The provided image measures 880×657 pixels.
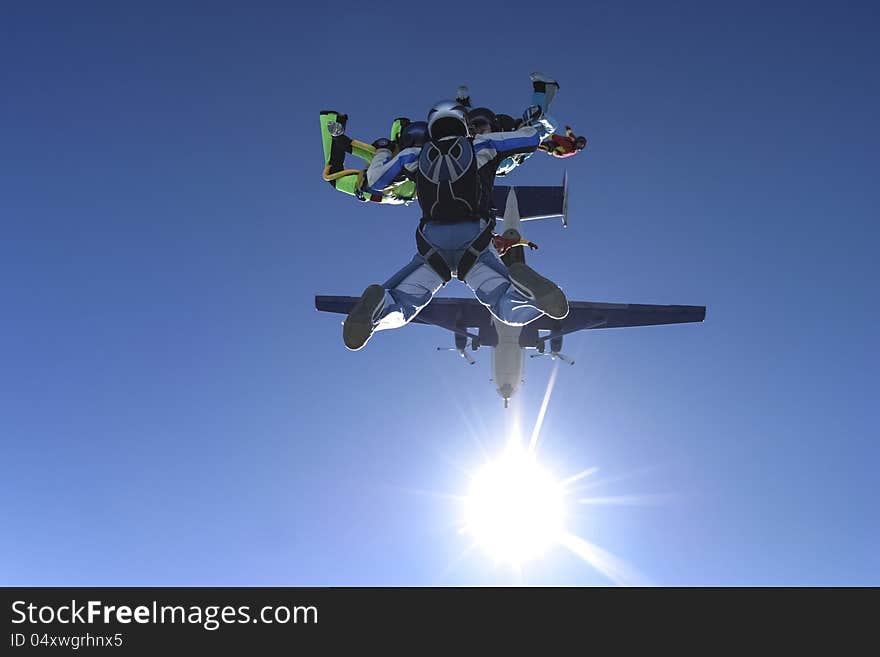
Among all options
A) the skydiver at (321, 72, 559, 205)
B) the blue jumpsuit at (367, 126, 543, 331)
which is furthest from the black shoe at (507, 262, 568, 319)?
the skydiver at (321, 72, 559, 205)

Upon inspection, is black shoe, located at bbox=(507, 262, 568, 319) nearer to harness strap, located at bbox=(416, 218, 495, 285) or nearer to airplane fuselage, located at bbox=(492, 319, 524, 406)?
harness strap, located at bbox=(416, 218, 495, 285)

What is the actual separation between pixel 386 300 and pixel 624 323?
83.2 ft

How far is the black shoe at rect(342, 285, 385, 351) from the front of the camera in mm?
6141

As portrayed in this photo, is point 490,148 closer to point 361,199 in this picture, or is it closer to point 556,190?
point 361,199

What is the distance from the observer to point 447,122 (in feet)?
23.7

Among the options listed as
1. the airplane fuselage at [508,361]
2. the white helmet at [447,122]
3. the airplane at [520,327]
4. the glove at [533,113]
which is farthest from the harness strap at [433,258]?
the airplane fuselage at [508,361]

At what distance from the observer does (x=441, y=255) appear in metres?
7.10

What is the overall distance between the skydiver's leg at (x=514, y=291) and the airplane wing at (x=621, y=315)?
68.6 feet

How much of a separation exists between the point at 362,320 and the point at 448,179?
204 centimetres

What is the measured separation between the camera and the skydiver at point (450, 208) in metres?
6.79

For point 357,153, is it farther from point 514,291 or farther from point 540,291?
point 540,291
